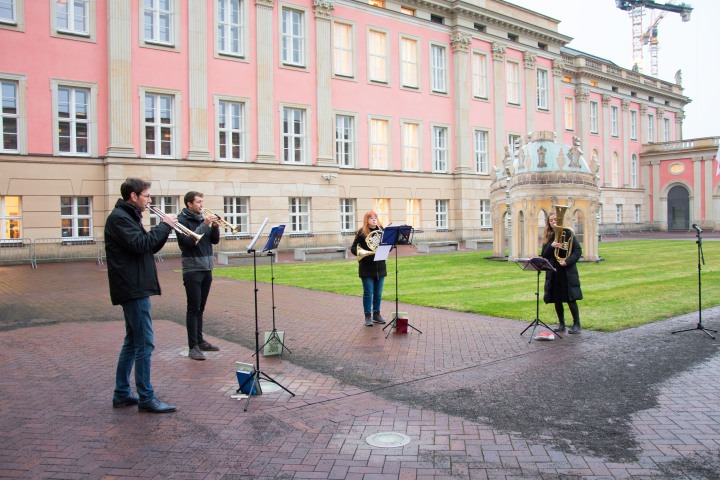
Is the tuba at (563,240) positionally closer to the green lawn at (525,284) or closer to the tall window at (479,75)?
the green lawn at (525,284)

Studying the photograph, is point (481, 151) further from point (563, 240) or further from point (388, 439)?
point (388, 439)

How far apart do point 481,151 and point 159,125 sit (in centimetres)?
2324

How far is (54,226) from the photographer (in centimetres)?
2550

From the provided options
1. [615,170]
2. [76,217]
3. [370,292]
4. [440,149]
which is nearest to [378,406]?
[370,292]

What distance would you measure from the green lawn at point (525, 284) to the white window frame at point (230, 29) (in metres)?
12.2

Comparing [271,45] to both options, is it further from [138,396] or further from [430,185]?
[138,396]

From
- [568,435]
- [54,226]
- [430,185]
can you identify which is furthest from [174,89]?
[568,435]

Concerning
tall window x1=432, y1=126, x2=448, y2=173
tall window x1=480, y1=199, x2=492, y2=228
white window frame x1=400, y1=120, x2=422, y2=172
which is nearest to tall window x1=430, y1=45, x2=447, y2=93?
tall window x1=432, y1=126, x2=448, y2=173

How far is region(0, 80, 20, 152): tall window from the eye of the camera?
80.6 ft

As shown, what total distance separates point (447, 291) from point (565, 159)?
10299 mm

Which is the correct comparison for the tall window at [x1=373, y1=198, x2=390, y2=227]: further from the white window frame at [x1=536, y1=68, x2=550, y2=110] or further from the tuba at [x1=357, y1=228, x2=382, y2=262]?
the tuba at [x1=357, y1=228, x2=382, y2=262]

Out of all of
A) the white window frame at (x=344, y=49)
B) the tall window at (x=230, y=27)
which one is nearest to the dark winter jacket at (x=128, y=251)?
the tall window at (x=230, y=27)

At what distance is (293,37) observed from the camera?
32188mm

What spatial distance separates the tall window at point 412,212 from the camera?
37.8 m
